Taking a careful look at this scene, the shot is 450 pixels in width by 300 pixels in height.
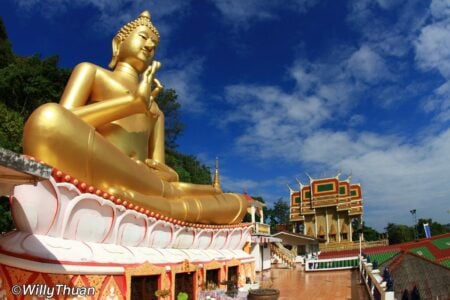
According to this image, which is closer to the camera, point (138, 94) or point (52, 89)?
point (138, 94)

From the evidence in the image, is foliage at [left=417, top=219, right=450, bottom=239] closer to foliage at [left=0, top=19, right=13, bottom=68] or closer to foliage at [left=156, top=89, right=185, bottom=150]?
foliage at [left=156, top=89, right=185, bottom=150]

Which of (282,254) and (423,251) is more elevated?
(423,251)

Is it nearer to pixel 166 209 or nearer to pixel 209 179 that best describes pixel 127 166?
pixel 166 209

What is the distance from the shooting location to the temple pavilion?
3525cm

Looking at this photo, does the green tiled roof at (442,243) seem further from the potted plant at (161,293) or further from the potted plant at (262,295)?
the potted plant at (161,293)

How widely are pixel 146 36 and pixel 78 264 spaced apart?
6396mm

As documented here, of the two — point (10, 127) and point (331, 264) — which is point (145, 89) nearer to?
point (10, 127)

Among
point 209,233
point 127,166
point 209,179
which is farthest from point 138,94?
point 209,179

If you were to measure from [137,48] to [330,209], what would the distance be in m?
29.6

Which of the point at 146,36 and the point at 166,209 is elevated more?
the point at 146,36

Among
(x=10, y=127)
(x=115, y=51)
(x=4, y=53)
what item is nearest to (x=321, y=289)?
(x=115, y=51)

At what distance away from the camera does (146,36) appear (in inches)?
407

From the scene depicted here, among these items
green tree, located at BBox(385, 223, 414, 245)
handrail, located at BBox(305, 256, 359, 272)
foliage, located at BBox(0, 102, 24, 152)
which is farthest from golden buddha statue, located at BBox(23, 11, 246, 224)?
green tree, located at BBox(385, 223, 414, 245)

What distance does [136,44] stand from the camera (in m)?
10.2
